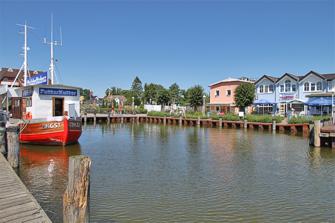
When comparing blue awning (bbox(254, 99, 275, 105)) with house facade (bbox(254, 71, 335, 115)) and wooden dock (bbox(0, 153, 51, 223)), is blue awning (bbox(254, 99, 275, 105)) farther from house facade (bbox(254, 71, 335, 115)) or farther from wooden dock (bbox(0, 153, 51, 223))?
wooden dock (bbox(0, 153, 51, 223))

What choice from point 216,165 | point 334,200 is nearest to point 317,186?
point 334,200

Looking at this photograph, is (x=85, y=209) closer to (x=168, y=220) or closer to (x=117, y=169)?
(x=168, y=220)

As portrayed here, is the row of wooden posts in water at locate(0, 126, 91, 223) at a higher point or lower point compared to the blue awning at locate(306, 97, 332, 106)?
lower

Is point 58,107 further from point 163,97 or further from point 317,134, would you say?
point 163,97

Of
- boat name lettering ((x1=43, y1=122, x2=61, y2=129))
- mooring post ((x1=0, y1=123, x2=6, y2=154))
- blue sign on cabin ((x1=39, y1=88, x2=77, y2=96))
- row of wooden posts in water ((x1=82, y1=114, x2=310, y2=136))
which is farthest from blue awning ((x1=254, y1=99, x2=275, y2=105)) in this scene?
mooring post ((x1=0, y1=123, x2=6, y2=154))

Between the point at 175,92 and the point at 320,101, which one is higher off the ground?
the point at 175,92

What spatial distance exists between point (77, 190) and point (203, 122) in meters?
37.6

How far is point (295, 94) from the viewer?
4403 cm

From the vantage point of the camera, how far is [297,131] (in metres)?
31.6

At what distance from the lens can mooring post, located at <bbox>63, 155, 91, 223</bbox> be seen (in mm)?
5352

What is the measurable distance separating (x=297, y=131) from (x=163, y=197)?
1004 inches

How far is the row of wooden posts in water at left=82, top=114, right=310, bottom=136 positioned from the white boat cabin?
69.7ft

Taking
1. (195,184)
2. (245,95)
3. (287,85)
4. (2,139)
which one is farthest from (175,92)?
(195,184)

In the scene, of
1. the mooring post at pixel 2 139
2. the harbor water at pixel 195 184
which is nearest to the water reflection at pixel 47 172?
the harbor water at pixel 195 184
